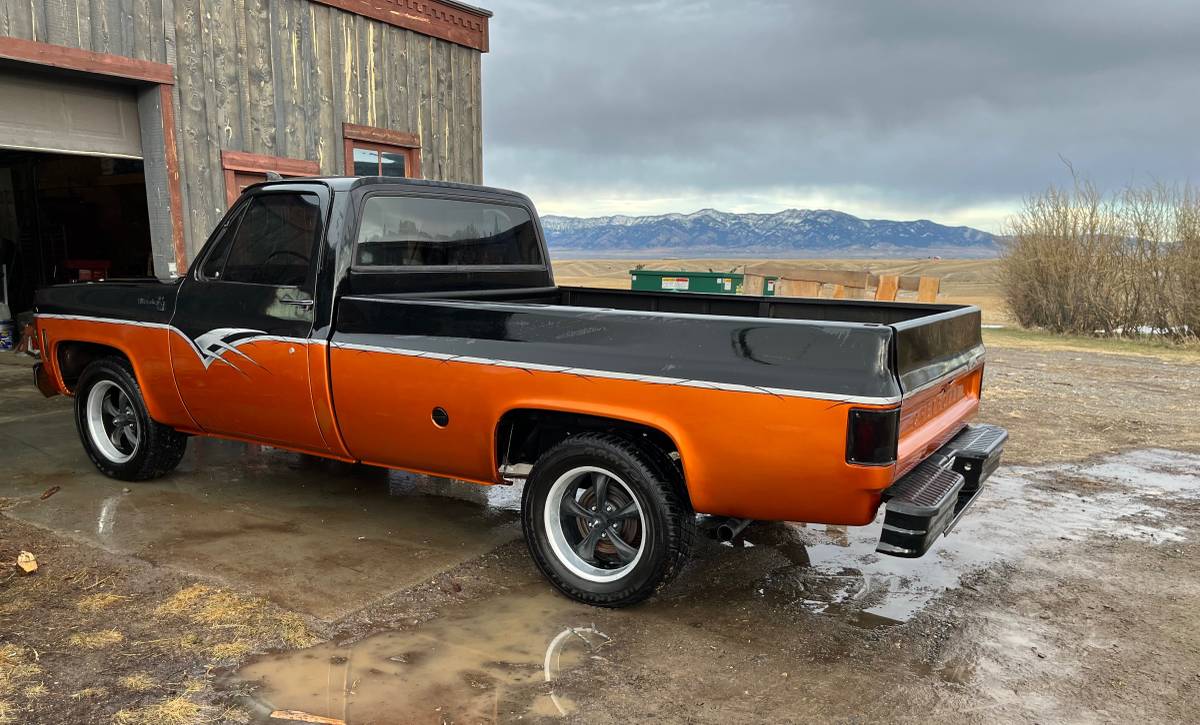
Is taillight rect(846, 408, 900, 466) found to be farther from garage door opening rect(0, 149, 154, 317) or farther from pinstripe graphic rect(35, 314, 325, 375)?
garage door opening rect(0, 149, 154, 317)

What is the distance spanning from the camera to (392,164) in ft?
34.1

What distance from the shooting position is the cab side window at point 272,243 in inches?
177

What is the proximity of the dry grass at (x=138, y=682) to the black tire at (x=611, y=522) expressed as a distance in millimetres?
1608

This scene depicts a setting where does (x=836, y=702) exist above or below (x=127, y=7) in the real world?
below

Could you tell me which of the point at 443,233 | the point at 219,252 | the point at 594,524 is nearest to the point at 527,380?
the point at 594,524

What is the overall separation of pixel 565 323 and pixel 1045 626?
2517mm

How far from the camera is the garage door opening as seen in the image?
13.3 metres

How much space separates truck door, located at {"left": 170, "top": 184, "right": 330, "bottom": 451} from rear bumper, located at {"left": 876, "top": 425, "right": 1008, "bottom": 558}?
113 inches

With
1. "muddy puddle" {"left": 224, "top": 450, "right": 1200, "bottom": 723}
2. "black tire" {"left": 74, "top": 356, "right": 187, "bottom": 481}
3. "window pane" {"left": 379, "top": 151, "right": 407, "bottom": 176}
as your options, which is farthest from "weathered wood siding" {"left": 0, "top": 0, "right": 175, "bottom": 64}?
"muddy puddle" {"left": 224, "top": 450, "right": 1200, "bottom": 723}

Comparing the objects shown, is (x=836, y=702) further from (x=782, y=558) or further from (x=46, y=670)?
(x=46, y=670)

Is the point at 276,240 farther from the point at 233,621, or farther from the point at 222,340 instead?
the point at 233,621

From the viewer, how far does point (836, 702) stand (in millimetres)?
3027

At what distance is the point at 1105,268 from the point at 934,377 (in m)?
16.2

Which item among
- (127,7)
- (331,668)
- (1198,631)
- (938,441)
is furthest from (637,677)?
(127,7)
